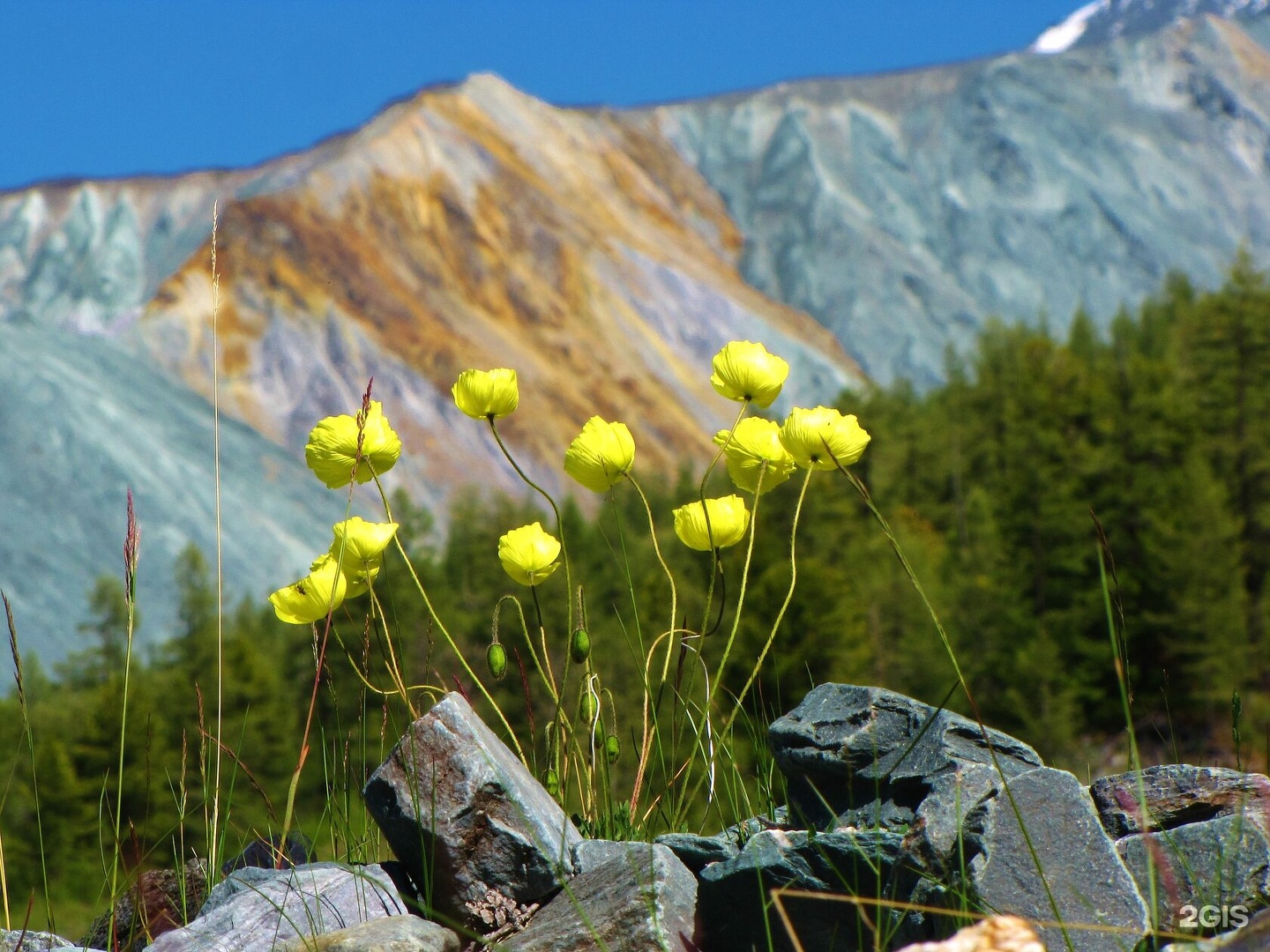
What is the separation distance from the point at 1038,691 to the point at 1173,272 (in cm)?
4011

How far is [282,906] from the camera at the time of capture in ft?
7.65

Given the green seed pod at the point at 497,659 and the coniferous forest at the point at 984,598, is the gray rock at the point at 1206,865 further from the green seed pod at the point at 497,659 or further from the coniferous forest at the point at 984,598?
the coniferous forest at the point at 984,598

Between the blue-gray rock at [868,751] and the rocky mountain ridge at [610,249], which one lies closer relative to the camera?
the blue-gray rock at [868,751]

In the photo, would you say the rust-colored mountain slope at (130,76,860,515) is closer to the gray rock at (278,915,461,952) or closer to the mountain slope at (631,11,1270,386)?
the mountain slope at (631,11,1270,386)

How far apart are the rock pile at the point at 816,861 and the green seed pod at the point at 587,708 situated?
0.17 metres

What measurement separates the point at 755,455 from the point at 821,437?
0.25 m

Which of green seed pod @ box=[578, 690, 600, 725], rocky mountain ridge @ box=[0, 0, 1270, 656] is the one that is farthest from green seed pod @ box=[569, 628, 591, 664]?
rocky mountain ridge @ box=[0, 0, 1270, 656]

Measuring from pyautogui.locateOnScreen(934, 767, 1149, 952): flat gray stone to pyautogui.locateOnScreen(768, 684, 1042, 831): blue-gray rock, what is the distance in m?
0.28

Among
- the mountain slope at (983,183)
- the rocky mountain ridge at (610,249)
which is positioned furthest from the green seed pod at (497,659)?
the mountain slope at (983,183)

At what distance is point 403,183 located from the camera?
5909 centimetres

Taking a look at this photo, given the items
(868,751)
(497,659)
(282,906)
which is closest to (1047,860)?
(868,751)

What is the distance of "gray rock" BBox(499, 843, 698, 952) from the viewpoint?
201 cm

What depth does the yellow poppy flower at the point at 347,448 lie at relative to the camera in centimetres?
259

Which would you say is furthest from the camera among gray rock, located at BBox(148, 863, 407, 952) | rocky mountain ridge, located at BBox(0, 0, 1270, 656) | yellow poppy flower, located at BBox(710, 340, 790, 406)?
rocky mountain ridge, located at BBox(0, 0, 1270, 656)
